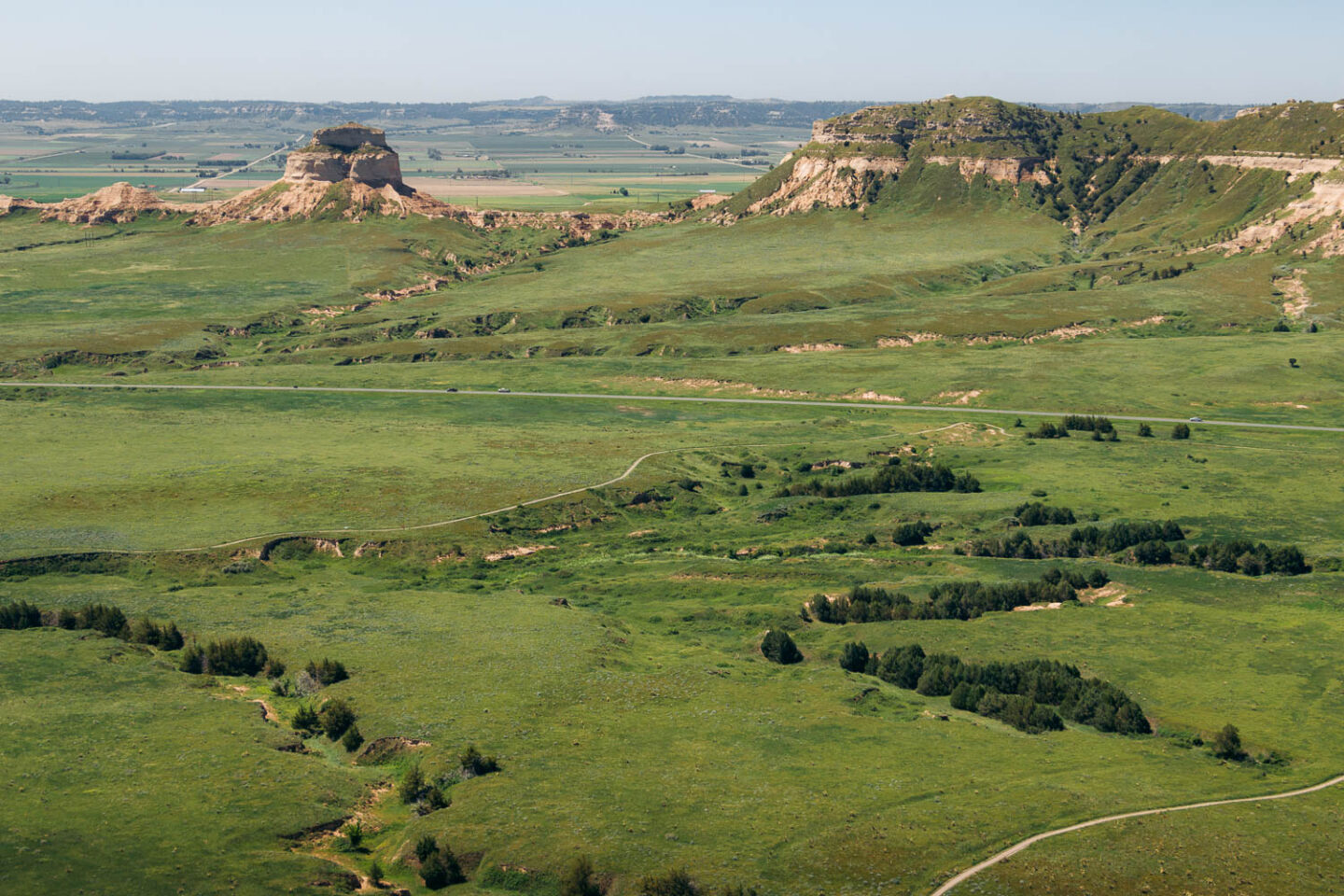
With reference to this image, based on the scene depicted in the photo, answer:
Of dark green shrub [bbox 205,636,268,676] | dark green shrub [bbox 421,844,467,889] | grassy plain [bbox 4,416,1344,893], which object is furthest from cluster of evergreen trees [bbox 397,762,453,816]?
dark green shrub [bbox 205,636,268,676]

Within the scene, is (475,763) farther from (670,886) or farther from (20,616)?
(20,616)

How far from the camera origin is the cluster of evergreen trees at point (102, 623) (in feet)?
333

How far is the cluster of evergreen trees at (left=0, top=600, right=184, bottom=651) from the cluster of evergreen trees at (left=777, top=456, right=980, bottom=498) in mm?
78879

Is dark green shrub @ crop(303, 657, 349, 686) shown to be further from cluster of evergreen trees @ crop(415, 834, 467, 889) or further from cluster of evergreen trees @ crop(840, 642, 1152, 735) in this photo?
cluster of evergreen trees @ crop(840, 642, 1152, 735)

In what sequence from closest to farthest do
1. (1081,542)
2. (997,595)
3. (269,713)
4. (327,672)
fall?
(269,713), (327,672), (997,595), (1081,542)

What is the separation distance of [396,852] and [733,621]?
4862cm

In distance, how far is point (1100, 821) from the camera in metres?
70.1

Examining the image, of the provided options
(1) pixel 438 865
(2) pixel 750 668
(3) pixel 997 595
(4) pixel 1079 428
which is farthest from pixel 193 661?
(4) pixel 1079 428

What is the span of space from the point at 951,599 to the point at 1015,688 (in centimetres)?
2060

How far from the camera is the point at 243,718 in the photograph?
282 feet

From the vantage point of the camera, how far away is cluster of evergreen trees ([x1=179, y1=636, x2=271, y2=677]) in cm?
9681

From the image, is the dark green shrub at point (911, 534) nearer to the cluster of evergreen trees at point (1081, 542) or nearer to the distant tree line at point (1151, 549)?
the distant tree line at point (1151, 549)

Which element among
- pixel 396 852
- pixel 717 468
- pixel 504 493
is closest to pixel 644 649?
pixel 396 852

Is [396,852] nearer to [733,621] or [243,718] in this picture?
[243,718]
